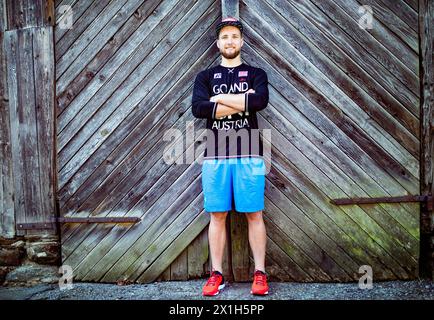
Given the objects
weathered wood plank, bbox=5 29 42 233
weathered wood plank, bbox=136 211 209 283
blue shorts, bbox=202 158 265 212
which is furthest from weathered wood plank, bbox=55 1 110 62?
weathered wood plank, bbox=136 211 209 283

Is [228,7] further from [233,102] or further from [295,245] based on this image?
[295,245]

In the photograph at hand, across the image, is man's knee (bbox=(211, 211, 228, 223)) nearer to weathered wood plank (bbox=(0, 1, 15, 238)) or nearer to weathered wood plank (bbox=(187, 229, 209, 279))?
weathered wood plank (bbox=(187, 229, 209, 279))

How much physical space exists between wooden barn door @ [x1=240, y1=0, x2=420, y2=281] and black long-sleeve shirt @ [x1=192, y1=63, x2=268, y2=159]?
33 cm

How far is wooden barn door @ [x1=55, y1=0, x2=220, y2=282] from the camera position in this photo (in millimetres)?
3145

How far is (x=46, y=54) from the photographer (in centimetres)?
326

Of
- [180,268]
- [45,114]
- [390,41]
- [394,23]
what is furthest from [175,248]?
[394,23]

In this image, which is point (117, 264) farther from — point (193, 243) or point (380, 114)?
point (380, 114)

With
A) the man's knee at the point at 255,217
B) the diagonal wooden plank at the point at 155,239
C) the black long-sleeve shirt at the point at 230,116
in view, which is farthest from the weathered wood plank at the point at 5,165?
the man's knee at the point at 255,217

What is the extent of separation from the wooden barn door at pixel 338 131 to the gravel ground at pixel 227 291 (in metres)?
0.14

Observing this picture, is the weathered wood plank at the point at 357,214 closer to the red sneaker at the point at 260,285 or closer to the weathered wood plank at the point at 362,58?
the red sneaker at the point at 260,285

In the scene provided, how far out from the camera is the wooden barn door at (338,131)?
3.02 m

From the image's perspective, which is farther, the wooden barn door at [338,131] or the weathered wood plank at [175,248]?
the weathered wood plank at [175,248]
